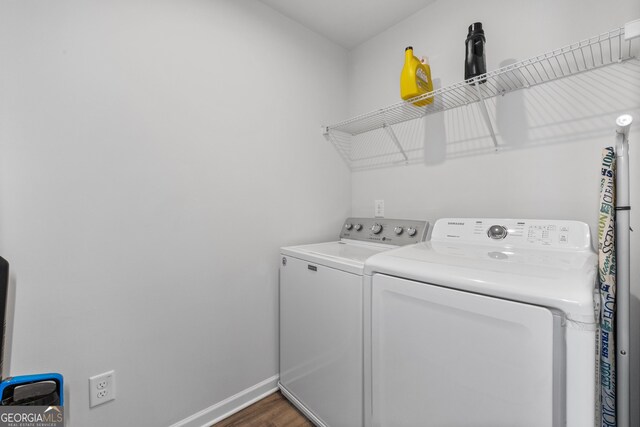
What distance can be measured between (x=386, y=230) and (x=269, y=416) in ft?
4.14

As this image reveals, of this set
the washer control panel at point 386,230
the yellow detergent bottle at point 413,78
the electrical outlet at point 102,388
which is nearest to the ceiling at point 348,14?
the yellow detergent bottle at point 413,78

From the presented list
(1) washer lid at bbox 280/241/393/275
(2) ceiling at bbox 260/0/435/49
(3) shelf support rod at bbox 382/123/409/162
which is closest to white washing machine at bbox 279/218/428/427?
(1) washer lid at bbox 280/241/393/275

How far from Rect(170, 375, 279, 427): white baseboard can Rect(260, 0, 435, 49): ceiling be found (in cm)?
234

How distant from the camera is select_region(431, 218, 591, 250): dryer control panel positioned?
1.12 metres

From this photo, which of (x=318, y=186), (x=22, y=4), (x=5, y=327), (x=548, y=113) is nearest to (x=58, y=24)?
(x=22, y=4)

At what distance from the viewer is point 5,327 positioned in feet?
3.17

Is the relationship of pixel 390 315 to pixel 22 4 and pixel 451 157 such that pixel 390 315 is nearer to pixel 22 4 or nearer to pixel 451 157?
pixel 451 157

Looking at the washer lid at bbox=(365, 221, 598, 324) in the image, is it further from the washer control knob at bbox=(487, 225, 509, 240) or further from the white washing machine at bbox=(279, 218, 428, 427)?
the white washing machine at bbox=(279, 218, 428, 427)

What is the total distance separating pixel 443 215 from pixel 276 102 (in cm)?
126

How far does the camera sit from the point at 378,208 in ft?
6.70

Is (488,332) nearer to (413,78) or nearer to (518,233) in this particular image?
(518,233)

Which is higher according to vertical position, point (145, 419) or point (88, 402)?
point (88, 402)

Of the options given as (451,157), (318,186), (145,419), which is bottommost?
(145,419)

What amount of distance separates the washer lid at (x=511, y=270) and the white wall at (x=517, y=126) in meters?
0.30
